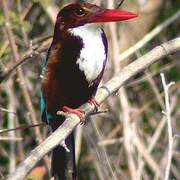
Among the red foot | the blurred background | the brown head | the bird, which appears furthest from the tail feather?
the brown head

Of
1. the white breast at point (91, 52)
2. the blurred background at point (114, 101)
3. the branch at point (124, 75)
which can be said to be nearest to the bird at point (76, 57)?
the white breast at point (91, 52)

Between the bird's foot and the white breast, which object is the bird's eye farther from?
the bird's foot

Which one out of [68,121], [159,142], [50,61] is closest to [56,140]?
[68,121]

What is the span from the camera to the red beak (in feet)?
9.53

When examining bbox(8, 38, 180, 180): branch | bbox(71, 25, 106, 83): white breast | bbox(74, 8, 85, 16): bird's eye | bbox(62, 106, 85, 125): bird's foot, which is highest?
bbox(74, 8, 85, 16): bird's eye

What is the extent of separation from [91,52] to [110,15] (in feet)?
0.62

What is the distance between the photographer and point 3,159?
4.61 meters

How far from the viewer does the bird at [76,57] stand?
3025 mm

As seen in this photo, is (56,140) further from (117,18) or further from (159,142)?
(159,142)

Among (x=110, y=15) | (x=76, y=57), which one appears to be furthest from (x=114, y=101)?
(x=110, y=15)

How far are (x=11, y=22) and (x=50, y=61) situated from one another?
89 centimetres

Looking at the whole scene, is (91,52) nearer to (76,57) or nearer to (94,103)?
(76,57)

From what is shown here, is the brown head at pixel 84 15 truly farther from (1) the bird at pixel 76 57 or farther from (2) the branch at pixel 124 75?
(2) the branch at pixel 124 75

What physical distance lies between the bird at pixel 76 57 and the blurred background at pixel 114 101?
1.73ft
